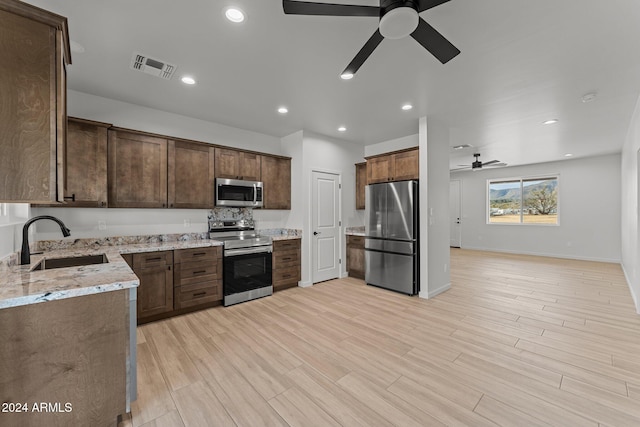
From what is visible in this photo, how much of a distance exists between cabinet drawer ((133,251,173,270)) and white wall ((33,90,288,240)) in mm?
682

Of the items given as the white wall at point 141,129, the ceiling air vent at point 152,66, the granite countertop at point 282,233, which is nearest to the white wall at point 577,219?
the granite countertop at point 282,233

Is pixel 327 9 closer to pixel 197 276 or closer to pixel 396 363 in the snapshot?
pixel 396 363

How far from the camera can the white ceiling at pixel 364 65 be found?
1.89 metres

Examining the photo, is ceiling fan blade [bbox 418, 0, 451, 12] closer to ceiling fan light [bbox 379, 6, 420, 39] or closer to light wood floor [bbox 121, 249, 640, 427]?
ceiling fan light [bbox 379, 6, 420, 39]

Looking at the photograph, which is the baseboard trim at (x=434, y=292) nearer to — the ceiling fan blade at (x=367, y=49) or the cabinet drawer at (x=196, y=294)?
the cabinet drawer at (x=196, y=294)

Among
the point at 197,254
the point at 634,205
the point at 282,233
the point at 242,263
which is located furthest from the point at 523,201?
the point at 197,254

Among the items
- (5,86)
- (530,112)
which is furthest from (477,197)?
(5,86)

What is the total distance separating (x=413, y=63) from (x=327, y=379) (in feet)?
9.66

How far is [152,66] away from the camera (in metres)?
2.55

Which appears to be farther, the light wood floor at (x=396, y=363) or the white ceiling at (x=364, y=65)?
the white ceiling at (x=364, y=65)

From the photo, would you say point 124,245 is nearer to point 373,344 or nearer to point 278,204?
point 278,204

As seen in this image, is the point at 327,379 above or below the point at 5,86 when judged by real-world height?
below

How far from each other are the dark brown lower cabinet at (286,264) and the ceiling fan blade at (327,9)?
10.7 ft

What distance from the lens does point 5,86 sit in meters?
1.28
